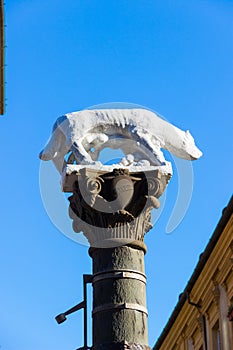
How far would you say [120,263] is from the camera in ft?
21.1

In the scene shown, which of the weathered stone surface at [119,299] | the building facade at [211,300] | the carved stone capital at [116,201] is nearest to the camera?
the weathered stone surface at [119,299]

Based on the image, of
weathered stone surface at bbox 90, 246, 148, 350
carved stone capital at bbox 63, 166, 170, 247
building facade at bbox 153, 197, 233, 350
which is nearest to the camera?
weathered stone surface at bbox 90, 246, 148, 350

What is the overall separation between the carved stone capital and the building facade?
22.3 metres

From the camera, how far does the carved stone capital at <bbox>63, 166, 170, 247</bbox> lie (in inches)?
260

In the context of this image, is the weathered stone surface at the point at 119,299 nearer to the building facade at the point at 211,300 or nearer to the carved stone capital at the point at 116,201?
the carved stone capital at the point at 116,201

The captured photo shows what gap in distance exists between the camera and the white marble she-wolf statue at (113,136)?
21.9ft

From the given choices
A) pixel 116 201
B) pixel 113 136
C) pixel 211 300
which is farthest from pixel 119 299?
pixel 211 300

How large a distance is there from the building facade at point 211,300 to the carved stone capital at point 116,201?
876 inches

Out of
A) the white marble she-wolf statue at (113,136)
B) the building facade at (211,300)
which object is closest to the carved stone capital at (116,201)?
the white marble she-wolf statue at (113,136)

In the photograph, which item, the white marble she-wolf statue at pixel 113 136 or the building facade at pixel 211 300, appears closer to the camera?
the white marble she-wolf statue at pixel 113 136

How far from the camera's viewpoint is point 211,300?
32.3 meters

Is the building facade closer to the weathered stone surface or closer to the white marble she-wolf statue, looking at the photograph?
the white marble she-wolf statue

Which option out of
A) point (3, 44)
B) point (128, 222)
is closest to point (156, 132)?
point (128, 222)

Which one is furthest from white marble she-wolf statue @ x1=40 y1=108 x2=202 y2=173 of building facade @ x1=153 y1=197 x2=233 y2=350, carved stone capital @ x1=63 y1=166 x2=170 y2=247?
building facade @ x1=153 y1=197 x2=233 y2=350
